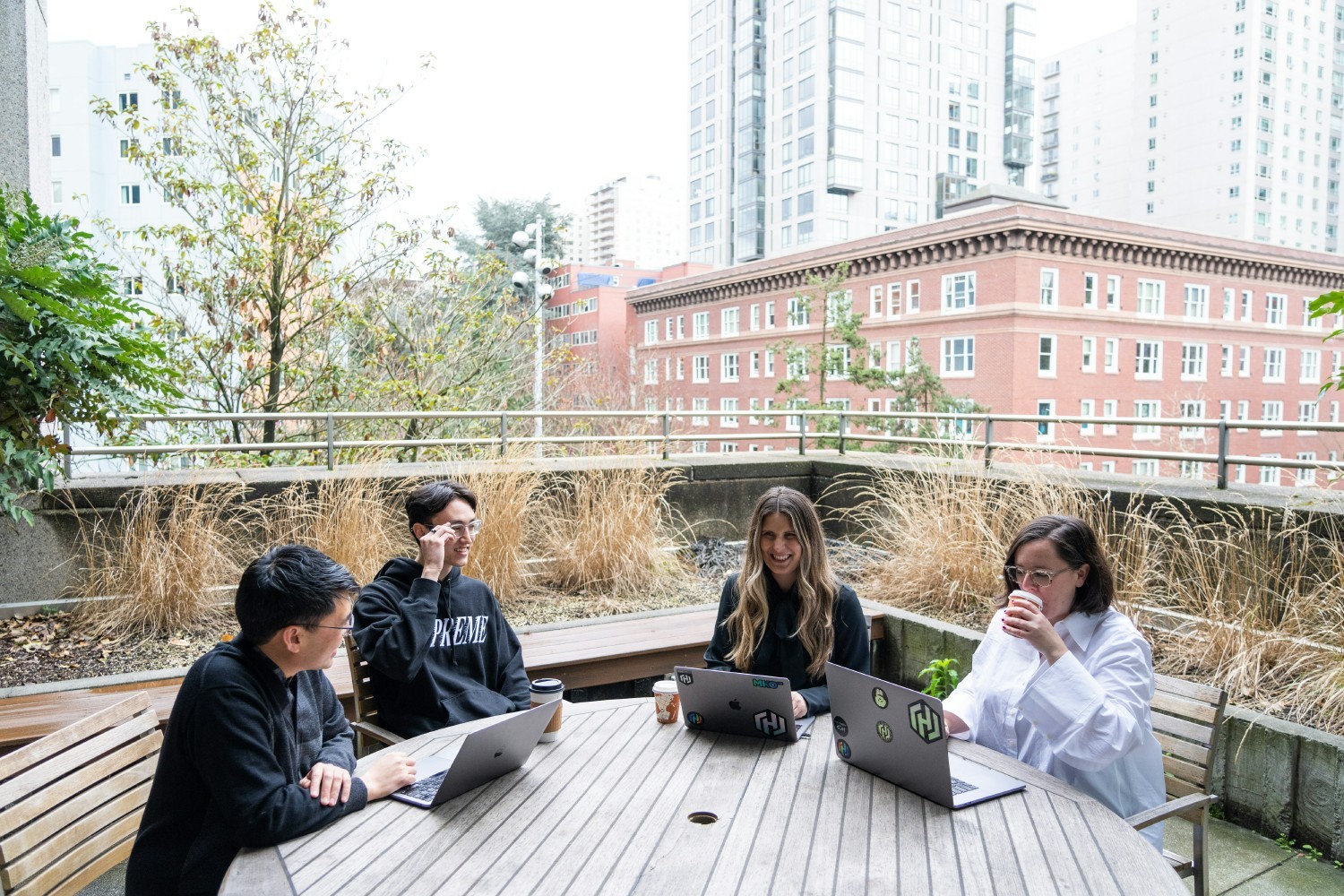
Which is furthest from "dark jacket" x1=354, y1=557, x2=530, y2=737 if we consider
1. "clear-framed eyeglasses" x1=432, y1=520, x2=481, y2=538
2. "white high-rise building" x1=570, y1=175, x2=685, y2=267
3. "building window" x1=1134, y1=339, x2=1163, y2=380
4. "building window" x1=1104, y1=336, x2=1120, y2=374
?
"white high-rise building" x1=570, y1=175, x2=685, y2=267

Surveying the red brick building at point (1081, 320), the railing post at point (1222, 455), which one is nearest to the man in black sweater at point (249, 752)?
the railing post at point (1222, 455)

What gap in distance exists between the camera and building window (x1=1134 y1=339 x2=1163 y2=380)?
37.9 m

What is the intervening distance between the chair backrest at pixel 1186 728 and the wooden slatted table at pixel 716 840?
63 centimetres

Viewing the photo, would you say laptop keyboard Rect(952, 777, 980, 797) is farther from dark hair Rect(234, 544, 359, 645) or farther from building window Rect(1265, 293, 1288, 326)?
building window Rect(1265, 293, 1288, 326)

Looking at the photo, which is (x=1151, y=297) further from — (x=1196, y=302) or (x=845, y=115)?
(x=845, y=115)

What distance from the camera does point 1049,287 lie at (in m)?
34.1

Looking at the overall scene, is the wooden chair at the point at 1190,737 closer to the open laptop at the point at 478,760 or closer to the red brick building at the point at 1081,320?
the open laptop at the point at 478,760

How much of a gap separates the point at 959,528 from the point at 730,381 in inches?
1725

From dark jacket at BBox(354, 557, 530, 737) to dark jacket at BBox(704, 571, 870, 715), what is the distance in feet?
2.26

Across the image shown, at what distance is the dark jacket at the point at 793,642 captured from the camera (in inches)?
108

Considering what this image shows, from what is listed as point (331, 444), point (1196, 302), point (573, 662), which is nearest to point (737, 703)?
point (573, 662)

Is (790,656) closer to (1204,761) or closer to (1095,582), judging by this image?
(1095,582)

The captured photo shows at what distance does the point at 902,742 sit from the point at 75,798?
179 cm

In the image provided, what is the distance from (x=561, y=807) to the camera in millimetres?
1907
